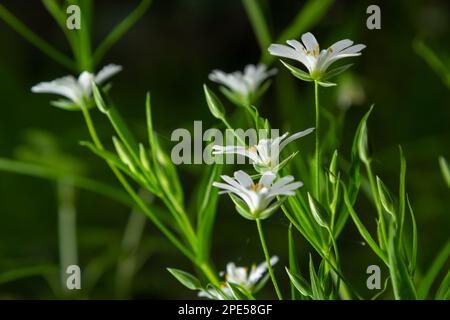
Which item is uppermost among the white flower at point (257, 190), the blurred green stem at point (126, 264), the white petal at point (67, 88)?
the white petal at point (67, 88)

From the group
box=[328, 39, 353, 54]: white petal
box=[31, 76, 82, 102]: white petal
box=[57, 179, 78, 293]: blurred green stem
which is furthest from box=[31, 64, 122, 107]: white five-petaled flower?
box=[57, 179, 78, 293]: blurred green stem

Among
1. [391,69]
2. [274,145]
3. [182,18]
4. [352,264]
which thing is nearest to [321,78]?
[274,145]

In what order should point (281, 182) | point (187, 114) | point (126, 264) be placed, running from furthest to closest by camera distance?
point (187, 114) → point (126, 264) → point (281, 182)

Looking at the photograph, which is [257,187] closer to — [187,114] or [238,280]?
[238,280]

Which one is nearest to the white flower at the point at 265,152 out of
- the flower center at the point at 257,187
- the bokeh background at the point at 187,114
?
the flower center at the point at 257,187

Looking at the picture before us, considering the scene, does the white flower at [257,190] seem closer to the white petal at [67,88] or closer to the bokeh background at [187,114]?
the white petal at [67,88]

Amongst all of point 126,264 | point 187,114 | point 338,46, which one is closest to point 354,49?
point 338,46

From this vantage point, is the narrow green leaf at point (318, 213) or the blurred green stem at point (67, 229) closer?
the narrow green leaf at point (318, 213)
